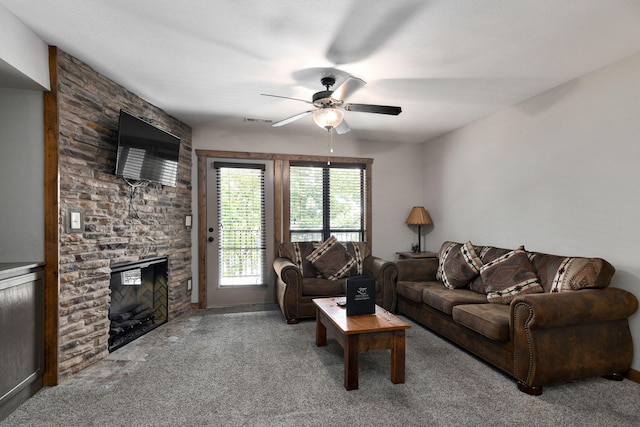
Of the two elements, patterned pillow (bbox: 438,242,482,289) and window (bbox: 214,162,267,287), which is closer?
patterned pillow (bbox: 438,242,482,289)

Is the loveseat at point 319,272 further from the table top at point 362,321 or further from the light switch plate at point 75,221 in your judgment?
the light switch plate at point 75,221

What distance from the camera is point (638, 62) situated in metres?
2.47

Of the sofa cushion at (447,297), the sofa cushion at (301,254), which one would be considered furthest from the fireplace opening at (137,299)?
the sofa cushion at (447,297)

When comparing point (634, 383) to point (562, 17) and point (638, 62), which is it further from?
point (562, 17)

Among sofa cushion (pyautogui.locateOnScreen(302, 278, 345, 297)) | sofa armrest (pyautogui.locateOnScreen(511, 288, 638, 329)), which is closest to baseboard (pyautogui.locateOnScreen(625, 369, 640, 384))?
sofa armrest (pyautogui.locateOnScreen(511, 288, 638, 329))

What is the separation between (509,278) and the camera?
3.03 m

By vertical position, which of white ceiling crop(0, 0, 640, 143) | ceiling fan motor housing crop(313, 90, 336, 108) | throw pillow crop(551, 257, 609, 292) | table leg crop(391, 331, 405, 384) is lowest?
table leg crop(391, 331, 405, 384)

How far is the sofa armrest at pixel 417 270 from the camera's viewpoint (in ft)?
13.9

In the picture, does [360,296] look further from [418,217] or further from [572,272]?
[418,217]

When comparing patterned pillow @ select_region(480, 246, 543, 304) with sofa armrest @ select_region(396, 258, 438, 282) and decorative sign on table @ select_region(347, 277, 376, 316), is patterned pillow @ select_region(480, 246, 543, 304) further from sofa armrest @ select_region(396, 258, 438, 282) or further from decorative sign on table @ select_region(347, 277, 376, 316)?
decorative sign on table @ select_region(347, 277, 376, 316)

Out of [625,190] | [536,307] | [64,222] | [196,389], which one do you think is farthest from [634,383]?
[64,222]

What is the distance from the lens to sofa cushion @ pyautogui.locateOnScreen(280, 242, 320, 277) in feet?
14.3

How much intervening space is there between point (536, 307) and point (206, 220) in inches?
154

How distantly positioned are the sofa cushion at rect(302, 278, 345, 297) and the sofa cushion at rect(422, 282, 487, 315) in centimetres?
99
